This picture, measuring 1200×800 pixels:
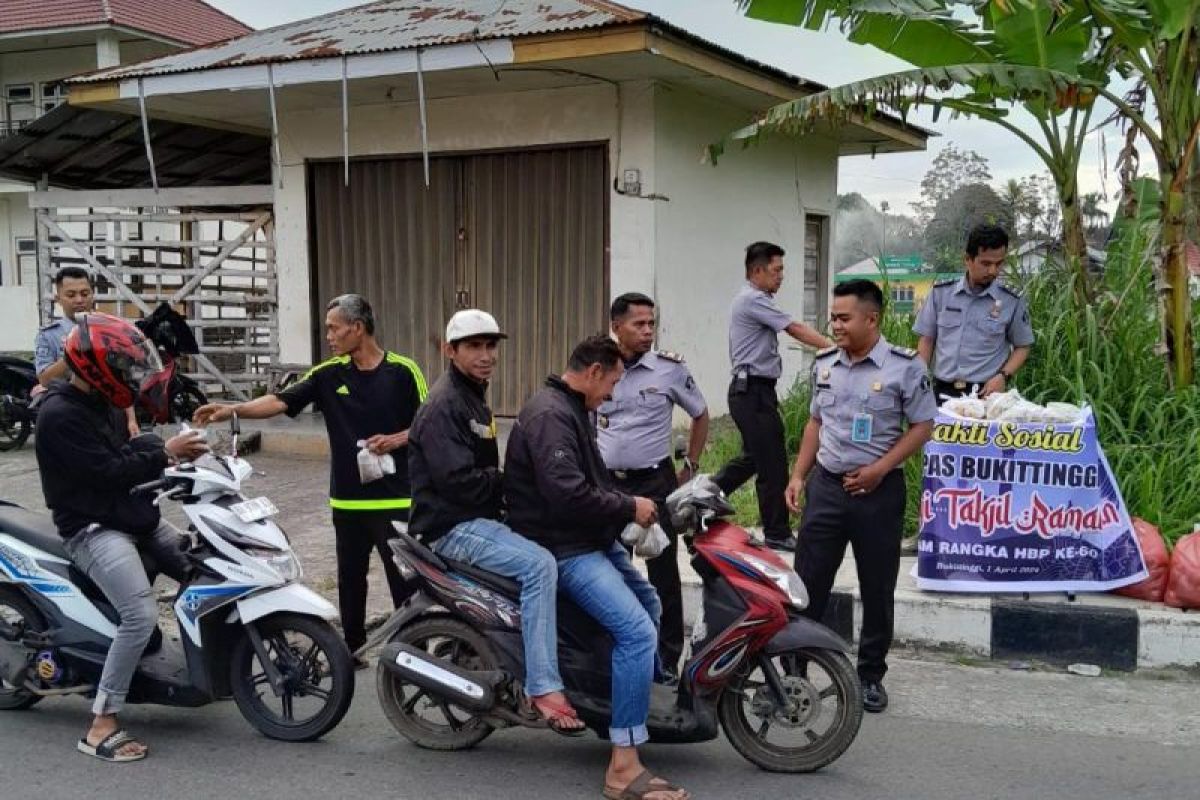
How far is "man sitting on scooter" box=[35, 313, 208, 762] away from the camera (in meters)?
4.22

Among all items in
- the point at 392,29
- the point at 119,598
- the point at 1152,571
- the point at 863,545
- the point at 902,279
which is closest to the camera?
the point at 119,598

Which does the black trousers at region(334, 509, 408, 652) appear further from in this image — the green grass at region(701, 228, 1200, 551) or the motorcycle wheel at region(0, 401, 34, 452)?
the motorcycle wheel at region(0, 401, 34, 452)

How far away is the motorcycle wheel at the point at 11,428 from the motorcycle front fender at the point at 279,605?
27.3 ft

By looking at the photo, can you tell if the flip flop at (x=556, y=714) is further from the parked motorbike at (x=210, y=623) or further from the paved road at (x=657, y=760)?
the parked motorbike at (x=210, y=623)

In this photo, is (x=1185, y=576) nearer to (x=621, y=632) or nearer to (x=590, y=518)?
(x=621, y=632)

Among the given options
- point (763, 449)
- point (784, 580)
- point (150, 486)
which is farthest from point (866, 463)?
point (150, 486)

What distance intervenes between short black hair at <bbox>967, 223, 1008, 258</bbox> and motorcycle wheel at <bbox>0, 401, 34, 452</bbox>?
9.46m

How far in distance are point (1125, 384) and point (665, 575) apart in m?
3.72

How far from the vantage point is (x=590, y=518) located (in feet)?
12.8

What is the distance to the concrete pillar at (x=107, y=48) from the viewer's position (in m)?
23.8

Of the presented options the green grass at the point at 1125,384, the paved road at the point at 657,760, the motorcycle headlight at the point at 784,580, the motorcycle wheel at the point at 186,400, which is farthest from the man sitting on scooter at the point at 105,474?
the motorcycle wheel at the point at 186,400

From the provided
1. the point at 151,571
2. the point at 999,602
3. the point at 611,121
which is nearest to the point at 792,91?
the point at 611,121

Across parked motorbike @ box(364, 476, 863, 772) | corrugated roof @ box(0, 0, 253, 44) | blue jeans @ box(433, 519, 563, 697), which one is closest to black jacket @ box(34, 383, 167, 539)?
parked motorbike @ box(364, 476, 863, 772)

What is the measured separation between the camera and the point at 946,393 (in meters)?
6.50
